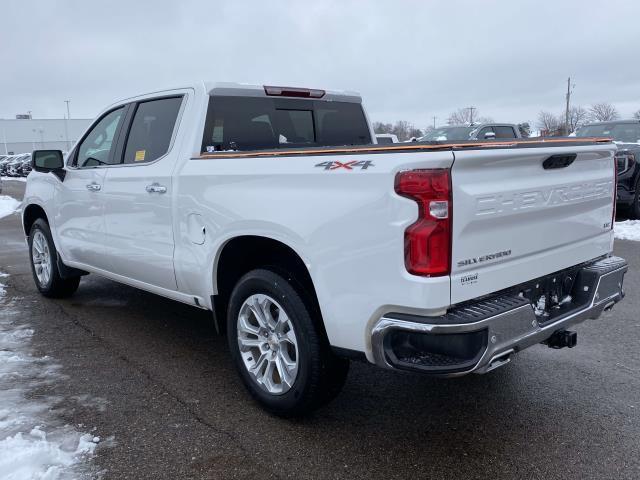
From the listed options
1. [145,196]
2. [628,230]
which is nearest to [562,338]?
[145,196]

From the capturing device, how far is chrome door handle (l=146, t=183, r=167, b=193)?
4.11 meters

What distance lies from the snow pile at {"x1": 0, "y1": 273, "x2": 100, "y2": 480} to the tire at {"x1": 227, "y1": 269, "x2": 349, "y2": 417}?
98 cm

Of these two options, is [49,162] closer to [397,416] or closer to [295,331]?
[295,331]

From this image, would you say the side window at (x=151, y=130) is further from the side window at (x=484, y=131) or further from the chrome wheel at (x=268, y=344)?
the side window at (x=484, y=131)

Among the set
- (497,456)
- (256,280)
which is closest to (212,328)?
(256,280)

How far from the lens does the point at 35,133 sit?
9256 centimetres

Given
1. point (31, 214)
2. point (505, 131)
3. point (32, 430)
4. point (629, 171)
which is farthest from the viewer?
point (505, 131)

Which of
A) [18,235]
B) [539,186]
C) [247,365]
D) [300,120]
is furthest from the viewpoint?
[18,235]

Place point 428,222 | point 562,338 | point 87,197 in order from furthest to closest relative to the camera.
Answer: point 87,197 → point 562,338 → point 428,222

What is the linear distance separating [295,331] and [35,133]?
10144 centimetres

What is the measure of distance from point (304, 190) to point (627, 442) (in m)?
2.22

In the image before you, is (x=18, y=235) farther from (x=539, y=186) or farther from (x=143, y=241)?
(x=539, y=186)

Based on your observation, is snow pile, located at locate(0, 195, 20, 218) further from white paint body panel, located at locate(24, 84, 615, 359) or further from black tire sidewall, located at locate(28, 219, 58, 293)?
white paint body panel, located at locate(24, 84, 615, 359)

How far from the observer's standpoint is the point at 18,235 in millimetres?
11461
